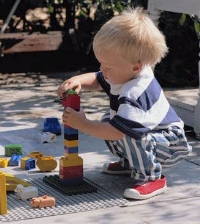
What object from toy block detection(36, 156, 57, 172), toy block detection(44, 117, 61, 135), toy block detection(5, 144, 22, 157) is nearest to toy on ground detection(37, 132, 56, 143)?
toy block detection(44, 117, 61, 135)

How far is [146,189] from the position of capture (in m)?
3.76

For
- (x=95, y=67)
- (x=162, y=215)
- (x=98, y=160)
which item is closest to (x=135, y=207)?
(x=162, y=215)

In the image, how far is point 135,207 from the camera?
12.0 ft

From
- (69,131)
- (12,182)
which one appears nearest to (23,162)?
(12,182)

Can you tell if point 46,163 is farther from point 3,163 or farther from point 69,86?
point 69,86

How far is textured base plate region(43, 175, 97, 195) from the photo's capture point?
3.80m

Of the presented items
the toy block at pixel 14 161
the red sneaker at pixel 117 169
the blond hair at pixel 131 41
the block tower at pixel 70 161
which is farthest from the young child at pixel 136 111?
the toy block at pixel 14 161

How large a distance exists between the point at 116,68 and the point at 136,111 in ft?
0.83

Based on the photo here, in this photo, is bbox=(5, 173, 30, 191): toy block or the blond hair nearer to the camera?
the blond hair

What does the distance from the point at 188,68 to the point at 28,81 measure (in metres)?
1.56

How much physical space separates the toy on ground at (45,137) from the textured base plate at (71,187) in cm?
84

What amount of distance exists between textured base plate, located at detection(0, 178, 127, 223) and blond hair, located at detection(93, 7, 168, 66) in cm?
73

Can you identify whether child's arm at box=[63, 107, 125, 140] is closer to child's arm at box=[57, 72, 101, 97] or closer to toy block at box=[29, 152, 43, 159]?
child's arm at box=[57, 72, 101, 97]

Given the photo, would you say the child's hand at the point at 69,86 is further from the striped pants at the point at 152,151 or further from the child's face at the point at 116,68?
the striped pants at the point at 152,151
